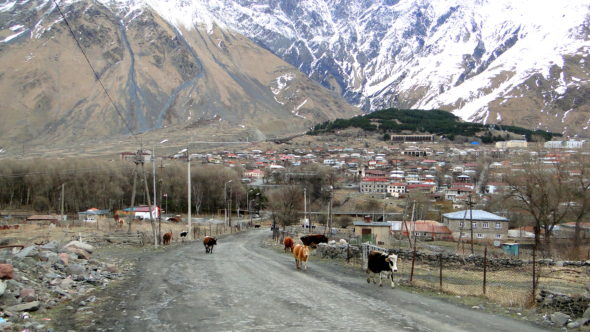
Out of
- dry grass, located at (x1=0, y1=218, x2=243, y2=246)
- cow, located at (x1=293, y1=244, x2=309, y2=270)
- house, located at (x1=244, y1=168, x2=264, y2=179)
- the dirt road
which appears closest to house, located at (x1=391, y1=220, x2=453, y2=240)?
dry grass, located at (x1=0, y1=218, x2=243, y2=246)

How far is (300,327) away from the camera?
1039cm

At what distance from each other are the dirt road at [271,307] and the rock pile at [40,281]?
3.22 ft

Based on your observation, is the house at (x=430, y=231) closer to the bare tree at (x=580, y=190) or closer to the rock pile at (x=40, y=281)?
the bare tree at (x=580, y=190)

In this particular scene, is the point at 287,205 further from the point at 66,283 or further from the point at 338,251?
the point at 66,283

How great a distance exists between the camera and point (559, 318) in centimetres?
1155

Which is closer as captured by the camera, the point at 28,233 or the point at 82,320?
the point at 82,320

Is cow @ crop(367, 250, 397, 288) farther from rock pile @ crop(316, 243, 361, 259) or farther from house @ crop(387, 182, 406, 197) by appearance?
house @ crop(387, 182, 406, 197)

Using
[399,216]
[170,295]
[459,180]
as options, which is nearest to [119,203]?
[399,216]

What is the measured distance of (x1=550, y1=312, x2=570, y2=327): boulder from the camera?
37.5ft

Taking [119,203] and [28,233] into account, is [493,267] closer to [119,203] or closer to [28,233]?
[28,233]

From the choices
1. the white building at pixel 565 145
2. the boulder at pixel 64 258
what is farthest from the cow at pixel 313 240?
the white building at pixel 565 145

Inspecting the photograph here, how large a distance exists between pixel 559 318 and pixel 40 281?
1227cm

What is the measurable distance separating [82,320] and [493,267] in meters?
21.1

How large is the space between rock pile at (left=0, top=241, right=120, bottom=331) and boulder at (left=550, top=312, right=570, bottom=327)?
10238 millimetres
